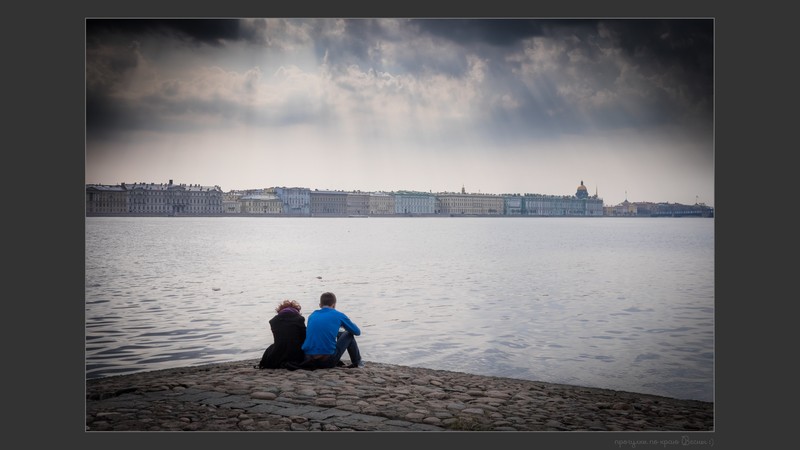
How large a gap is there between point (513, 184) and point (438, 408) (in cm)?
403

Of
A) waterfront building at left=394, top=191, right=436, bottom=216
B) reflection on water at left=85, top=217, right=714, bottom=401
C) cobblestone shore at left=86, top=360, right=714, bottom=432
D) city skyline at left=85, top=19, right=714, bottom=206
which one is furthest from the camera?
waterfront building at left=394, top=191, right=436, bottom=216

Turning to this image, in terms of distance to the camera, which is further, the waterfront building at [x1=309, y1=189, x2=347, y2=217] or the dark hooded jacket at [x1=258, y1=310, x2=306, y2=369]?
the waterfront building at [x1=309, y1=189, x2=347, y2=217]

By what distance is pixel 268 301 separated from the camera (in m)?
10.4

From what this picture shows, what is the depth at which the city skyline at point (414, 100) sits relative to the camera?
5.00 metres

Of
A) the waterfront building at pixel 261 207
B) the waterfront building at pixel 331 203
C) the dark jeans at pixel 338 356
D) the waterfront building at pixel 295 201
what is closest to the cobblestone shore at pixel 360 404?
the dark jeans at pixel 338 356

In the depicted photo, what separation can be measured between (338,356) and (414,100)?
8.73ft

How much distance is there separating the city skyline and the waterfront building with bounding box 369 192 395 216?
71.9 meters

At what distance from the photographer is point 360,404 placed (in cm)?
404

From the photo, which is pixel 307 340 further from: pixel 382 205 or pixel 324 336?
pixel 382 205

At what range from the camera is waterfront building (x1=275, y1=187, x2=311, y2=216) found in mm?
55331

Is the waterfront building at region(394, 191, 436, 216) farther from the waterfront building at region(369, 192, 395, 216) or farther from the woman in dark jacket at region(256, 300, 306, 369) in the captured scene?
the woman in dark jacket at region(256, 300, 306, 369)

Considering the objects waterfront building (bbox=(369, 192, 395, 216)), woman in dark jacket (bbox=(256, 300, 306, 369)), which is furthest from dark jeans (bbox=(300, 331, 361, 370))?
waterfront building (bbox=(369, 192, 395, 216))

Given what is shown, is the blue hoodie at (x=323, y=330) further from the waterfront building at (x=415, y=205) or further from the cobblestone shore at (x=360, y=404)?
the waterfront building at (x=415, y=205)

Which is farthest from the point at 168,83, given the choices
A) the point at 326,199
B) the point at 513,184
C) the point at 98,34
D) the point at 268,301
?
the point at 326,199
